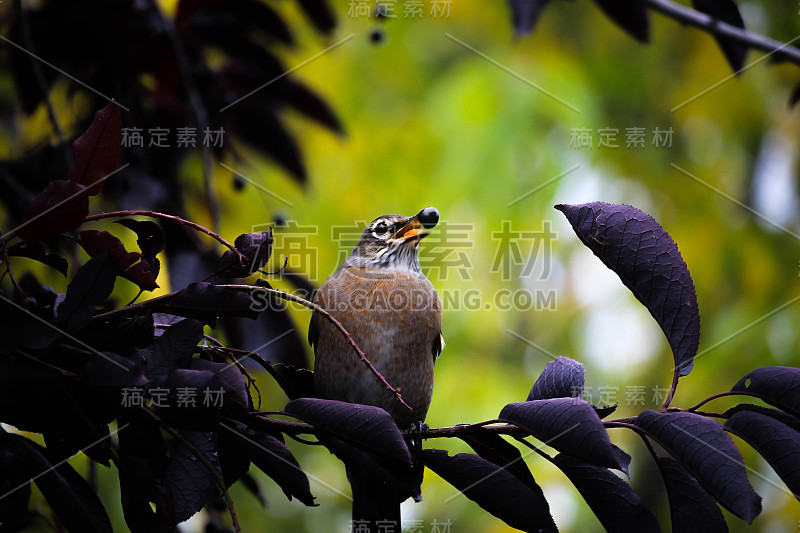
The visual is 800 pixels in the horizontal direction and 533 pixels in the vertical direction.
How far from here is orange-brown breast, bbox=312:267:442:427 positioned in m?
2.53

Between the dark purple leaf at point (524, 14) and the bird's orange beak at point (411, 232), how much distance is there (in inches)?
38.3

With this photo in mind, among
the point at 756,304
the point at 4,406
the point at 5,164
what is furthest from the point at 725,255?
the point at 4,406

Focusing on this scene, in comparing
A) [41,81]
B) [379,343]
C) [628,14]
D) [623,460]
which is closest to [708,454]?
[623,460]

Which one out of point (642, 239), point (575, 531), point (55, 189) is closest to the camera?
point (55, 189)

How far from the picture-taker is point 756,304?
184 inches

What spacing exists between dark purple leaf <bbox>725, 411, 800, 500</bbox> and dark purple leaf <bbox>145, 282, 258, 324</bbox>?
0.98 m

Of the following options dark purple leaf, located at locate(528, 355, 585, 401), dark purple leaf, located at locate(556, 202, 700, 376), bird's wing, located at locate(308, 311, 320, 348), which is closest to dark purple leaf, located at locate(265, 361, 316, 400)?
dark purple leaf, located at locate(528, 355, 585, 401)

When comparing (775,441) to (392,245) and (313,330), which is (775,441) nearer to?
(313,330)

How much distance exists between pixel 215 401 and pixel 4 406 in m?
0.35

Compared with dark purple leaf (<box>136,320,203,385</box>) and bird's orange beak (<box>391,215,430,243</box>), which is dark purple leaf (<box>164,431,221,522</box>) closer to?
dark purple leaf (<box>136,320,203,385</box>)

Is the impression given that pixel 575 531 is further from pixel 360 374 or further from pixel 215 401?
pixel 215 401

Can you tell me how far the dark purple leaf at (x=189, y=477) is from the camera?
128cm

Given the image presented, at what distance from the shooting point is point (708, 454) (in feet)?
Answer: 4.11

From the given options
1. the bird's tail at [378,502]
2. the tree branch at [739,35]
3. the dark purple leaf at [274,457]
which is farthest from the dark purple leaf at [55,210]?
the tree branch at [739,35]
